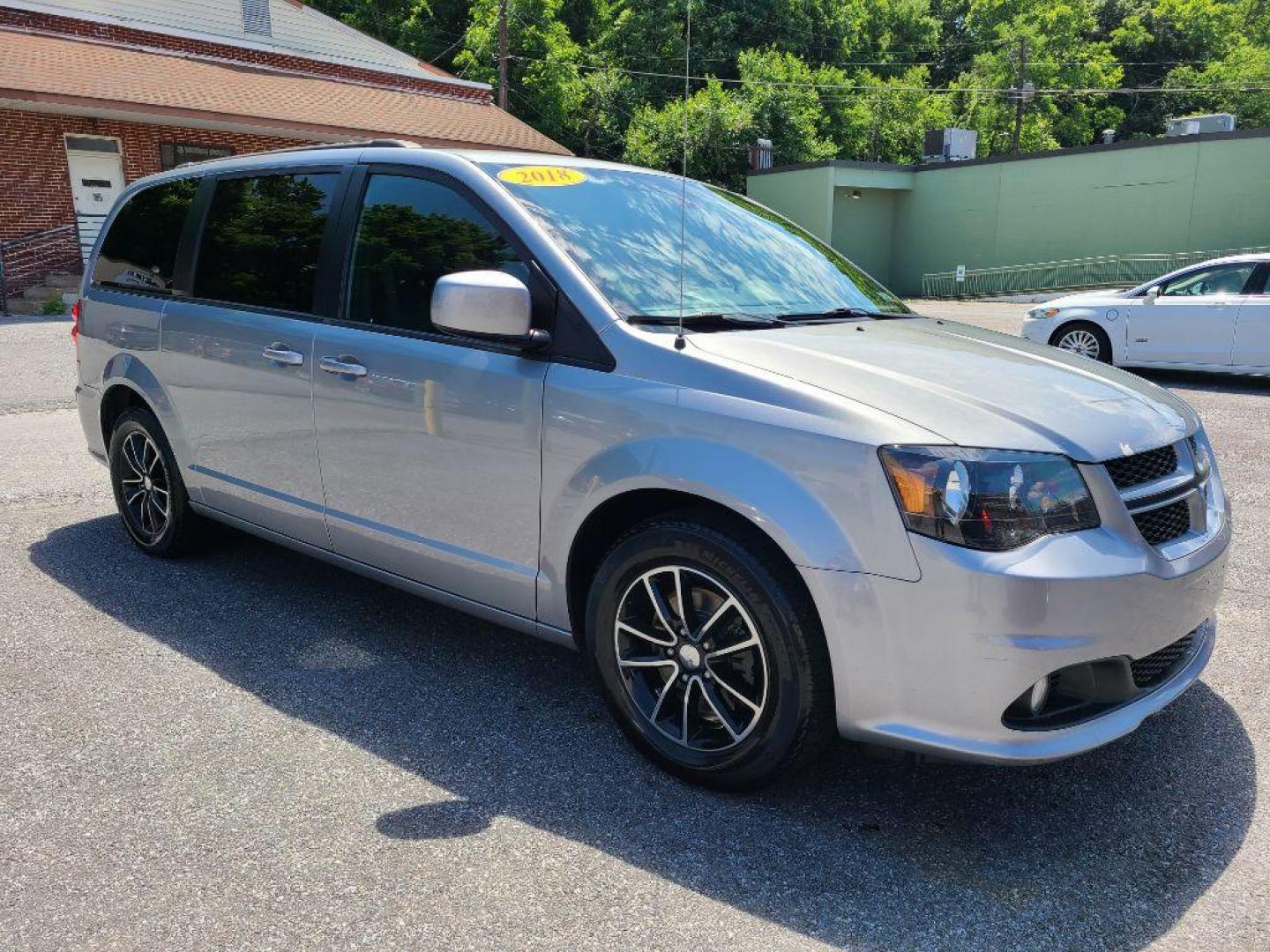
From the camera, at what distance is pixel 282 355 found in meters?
3.90

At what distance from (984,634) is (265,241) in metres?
3.21

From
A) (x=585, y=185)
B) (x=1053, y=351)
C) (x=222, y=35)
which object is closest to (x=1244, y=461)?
(x=1053, y=351)

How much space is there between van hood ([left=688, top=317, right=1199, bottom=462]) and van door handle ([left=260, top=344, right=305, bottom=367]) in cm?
164

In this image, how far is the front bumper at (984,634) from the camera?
244cm

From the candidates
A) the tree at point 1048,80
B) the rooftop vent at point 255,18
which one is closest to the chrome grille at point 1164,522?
the rooftop vent at point 255,18

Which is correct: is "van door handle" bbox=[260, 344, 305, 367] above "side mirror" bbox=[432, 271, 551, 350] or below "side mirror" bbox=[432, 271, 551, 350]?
below

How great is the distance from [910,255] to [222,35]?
2462cm

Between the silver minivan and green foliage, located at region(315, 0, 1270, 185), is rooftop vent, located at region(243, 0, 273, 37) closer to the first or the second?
green foliage, located at region(315, 0, 1270, 185)

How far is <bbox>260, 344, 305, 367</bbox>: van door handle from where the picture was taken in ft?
12.6

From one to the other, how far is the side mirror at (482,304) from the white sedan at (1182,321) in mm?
8478

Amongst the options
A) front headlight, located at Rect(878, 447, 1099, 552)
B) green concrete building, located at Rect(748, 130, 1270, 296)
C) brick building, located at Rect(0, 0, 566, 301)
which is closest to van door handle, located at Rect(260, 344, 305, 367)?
front headlight, located at Rect(878, 447, 1099, 552)

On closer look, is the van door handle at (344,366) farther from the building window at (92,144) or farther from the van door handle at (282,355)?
the building window at (92,144)

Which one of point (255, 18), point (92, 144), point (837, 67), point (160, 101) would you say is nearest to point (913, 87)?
point (837, 67)

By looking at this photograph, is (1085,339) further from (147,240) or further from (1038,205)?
(1038,205)
